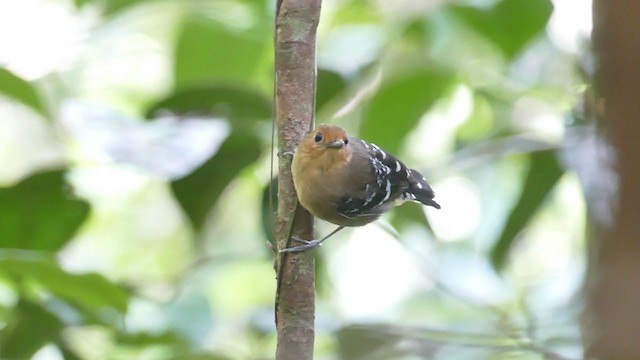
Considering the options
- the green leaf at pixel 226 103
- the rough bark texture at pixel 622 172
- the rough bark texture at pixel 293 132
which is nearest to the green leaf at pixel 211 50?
the green leaf at pixel 226 103

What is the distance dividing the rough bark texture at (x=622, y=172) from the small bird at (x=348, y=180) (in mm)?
1093

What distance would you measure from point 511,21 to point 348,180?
0.53 meters

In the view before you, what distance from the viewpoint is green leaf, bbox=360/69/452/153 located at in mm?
1952

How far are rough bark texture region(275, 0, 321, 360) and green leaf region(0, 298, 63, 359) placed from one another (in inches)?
27.7

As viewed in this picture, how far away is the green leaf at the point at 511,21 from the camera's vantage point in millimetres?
1938

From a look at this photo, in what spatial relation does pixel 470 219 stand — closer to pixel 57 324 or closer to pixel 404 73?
pixel 404 73

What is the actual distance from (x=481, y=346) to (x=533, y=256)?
2.71 metres

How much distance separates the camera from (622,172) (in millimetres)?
350

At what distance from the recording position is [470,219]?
263 centimetres

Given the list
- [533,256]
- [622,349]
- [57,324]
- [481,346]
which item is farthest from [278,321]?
[533,256]

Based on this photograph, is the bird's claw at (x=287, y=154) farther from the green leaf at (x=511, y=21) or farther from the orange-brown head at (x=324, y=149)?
the green leaf at (x=511, y=21)

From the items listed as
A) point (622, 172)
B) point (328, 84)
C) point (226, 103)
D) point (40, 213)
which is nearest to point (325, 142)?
point (328, 84)

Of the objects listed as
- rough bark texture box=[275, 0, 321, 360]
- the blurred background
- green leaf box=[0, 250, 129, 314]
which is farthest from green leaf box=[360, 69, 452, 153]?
green leaf box=[0, 250, 129, 314]

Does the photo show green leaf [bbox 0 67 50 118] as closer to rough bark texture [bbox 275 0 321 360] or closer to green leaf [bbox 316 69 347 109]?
green leaf [bbox 316 69 347 109]
